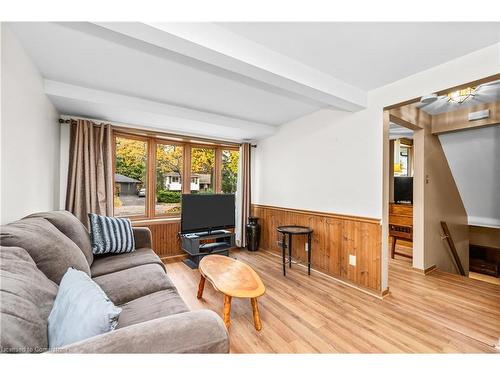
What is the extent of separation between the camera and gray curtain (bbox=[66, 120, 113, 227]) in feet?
9.43

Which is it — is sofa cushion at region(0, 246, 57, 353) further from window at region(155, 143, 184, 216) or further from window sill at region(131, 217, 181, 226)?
window at region(155, 143, 184, 216)

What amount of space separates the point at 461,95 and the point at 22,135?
455 centimetres

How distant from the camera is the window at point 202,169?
4.19m

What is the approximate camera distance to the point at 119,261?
2090 millimetres

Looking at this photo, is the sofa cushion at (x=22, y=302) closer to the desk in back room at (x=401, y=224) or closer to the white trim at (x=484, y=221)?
the desk in back room at (x=401, y=224)

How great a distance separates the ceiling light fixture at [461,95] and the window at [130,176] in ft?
14.6

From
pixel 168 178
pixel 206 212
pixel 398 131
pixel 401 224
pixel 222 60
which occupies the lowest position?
pixel 401 224

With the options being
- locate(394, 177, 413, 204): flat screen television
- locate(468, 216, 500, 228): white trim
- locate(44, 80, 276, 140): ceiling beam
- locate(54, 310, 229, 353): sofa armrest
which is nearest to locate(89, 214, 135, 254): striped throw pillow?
locate(44, 80, 276, 140): ceiling beam

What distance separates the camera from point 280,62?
1.86 m

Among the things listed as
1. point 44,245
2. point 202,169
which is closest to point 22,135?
point 44,245

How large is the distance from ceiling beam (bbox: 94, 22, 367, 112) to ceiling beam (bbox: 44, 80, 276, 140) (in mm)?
1238

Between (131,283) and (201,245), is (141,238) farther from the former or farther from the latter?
(131,283)

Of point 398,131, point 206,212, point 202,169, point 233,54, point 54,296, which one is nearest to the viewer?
point 54,296
